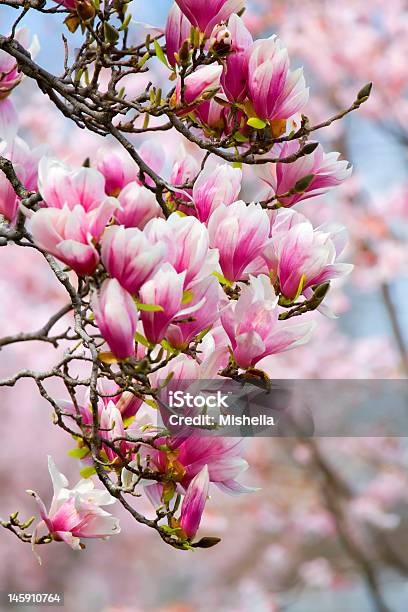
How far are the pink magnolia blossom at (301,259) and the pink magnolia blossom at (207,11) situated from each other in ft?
0.84

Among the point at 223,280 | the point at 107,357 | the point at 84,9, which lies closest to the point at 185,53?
the point at 84,9

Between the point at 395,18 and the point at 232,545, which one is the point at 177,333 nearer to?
the point at 395,18

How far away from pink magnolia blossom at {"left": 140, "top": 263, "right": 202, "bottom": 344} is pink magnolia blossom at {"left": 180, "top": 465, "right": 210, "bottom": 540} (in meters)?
0.18

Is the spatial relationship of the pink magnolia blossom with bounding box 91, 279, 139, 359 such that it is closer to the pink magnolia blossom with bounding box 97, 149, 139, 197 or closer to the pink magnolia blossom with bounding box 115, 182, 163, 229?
the pink magnolia blossom with bounding box 115, 182, 163, 229

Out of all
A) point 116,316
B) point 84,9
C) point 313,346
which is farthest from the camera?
point 313,346

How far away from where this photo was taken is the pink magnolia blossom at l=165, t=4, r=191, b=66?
2.87 ft

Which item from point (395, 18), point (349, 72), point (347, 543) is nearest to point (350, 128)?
point (349, 72)

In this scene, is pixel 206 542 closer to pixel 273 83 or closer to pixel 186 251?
pixel 186 251

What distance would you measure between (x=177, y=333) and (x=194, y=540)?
0.23m

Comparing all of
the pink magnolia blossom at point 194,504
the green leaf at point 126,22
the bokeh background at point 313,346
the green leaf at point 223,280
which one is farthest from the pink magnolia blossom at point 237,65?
the bokeh background at point 313,346

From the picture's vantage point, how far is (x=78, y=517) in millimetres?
854

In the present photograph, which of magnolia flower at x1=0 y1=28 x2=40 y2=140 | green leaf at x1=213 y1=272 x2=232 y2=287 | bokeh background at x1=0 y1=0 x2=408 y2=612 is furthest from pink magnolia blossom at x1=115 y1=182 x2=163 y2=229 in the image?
bokeh background at x1=0 y1=0 x2=408 y2=612

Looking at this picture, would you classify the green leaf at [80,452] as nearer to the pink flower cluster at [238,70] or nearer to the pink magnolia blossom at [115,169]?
the pink magnolia blossom at [115,169]

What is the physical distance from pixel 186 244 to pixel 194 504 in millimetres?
274
